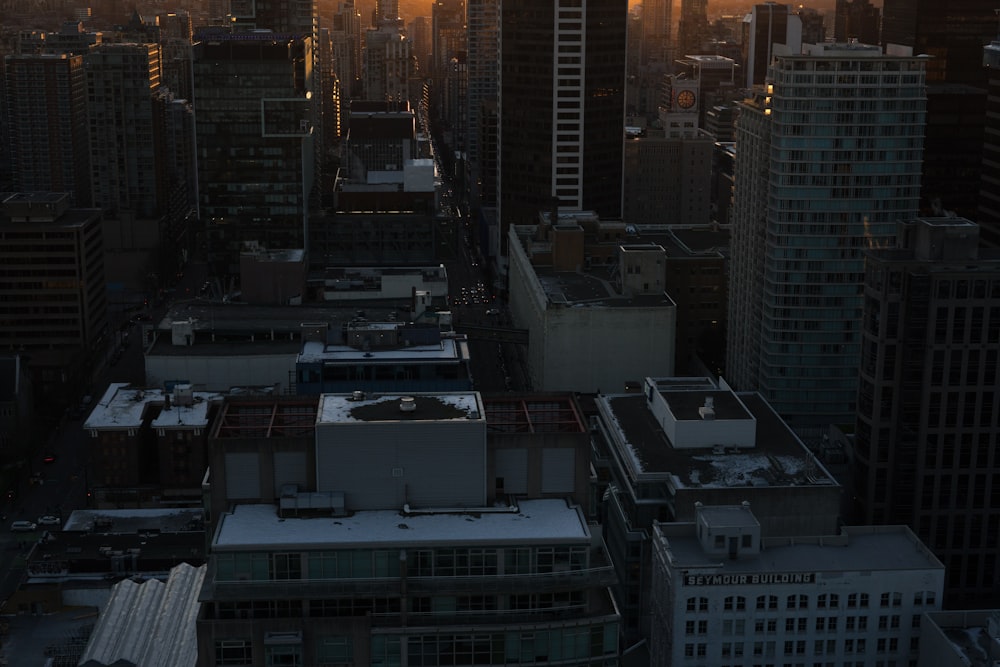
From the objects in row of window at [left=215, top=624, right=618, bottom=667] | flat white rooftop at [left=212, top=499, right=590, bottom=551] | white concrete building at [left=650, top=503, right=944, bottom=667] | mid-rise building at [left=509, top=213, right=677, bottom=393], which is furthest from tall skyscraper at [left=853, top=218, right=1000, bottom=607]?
row of window at [left=215, top=624, right=618, bottom=667]

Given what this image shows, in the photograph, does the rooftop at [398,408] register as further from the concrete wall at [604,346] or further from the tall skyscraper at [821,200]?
the concrete wall at [604,346]

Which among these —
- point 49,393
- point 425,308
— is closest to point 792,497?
point 425,308

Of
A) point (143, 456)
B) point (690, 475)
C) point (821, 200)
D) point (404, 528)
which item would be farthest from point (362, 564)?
→ point (821, 200)

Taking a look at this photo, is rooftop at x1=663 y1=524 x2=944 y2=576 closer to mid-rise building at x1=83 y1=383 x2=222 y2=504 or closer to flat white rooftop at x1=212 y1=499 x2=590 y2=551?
flat white rooftop at x1=212 y1=499 x2=590 y2=551

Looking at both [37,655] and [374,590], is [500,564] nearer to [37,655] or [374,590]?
[374,590]

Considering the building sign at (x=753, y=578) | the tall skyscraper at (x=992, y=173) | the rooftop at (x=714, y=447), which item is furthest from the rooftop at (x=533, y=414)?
the tall skyscraper at (x=992, y=173)

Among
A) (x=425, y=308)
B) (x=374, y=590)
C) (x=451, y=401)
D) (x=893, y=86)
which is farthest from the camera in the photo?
(x=425, y=308)
